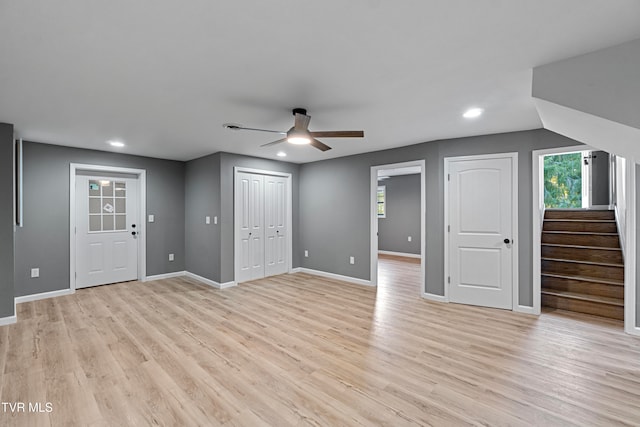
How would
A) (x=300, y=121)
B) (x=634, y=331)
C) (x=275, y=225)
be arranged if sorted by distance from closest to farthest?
(x=300, y=121) → (x=634, y=331) → (x=275, y=225)

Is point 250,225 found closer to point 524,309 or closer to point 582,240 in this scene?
point 524,309

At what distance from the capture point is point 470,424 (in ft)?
6.07

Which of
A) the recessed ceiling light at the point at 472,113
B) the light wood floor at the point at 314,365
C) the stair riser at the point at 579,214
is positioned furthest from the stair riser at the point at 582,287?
the recessed ceiling light at the point at 472,113

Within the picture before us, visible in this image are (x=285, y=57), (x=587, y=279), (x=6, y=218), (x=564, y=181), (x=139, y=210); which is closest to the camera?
(x=285, y=57)

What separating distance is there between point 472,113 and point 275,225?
13.4ft

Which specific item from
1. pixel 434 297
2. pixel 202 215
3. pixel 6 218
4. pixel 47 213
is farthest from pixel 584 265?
pixel 47 213

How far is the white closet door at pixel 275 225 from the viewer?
19.4 ft

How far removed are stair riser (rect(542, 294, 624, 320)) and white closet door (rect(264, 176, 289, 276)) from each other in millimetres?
4435

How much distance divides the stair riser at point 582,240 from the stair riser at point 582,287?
792mm

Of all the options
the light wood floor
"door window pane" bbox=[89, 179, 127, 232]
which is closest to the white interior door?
the light wood floor

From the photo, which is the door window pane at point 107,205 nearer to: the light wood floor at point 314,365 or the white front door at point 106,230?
the white front door at point 106,230

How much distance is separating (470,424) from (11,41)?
12.1 ft

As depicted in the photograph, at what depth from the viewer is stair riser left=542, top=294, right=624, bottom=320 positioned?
355 centimetres

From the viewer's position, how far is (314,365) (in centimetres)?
257
